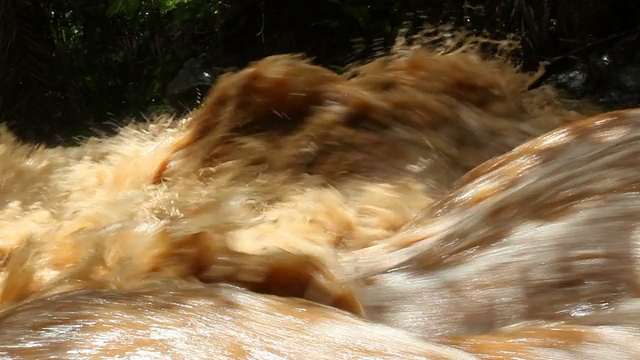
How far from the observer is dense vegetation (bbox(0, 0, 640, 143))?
3775 millimetres

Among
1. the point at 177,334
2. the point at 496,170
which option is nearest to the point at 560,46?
the point at 496,170

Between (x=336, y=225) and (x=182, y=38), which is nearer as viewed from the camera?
(x=336, y=225)

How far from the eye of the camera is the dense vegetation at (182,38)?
378 cm

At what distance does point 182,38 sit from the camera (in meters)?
7.19

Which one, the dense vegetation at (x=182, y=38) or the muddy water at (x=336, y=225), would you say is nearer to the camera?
the muddy water at (x=336, y=225)

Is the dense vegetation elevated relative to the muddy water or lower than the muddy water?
lower

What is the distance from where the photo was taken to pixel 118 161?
1.73 meters

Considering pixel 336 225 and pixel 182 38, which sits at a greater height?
pixel 336 225

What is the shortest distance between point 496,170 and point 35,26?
3796mm

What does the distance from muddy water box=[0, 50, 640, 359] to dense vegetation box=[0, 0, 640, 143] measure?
711 millimetres

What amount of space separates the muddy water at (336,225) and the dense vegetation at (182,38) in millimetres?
711

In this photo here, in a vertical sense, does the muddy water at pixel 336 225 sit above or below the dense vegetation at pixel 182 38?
above

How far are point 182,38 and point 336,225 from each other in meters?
6.22

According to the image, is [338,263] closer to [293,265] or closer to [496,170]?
[293,265]
